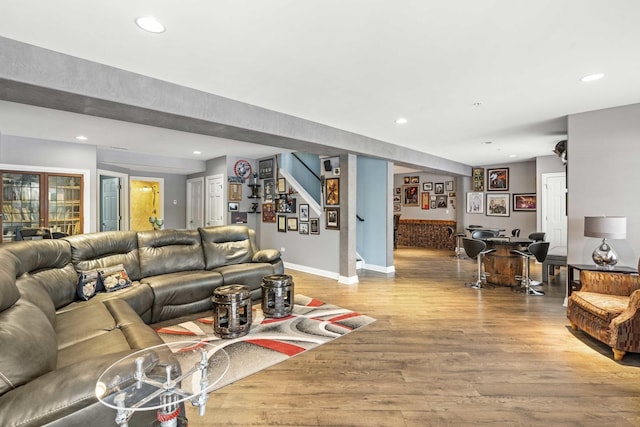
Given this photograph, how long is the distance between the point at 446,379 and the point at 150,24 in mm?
3341

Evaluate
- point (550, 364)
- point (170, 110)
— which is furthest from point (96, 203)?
point (550, 364)

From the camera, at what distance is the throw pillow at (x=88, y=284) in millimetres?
3082

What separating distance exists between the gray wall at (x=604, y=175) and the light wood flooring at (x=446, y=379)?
1.03m

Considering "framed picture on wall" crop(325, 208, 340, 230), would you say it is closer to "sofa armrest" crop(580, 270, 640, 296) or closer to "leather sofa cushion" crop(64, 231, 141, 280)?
"leather sofa cushion" crop(64, 231, 141, 280)

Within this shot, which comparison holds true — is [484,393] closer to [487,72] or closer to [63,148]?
[487,72]

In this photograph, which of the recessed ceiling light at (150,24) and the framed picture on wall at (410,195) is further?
the framed picture on wall at (410,195)

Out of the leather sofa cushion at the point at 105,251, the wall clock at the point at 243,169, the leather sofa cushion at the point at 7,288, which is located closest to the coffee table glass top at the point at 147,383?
the leather sofa cushion at the point at 7,288

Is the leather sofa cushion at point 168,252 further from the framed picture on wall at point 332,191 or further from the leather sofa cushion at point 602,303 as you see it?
the leather sofa cushion at point 602,303

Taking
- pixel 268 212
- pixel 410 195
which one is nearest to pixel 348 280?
pixel 268 212

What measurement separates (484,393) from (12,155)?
290 inches

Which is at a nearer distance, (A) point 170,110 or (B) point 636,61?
(B) point 636,61

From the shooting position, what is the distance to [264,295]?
3.87 meters

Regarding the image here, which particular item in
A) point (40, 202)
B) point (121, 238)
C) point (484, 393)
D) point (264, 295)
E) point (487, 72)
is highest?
point (487, 72)

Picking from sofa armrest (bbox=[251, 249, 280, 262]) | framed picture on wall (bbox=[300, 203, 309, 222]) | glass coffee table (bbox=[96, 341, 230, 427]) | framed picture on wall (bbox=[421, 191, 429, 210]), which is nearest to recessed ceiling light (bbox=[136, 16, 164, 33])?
glass coffee table (bbox=[96, 341, 230, 427])
